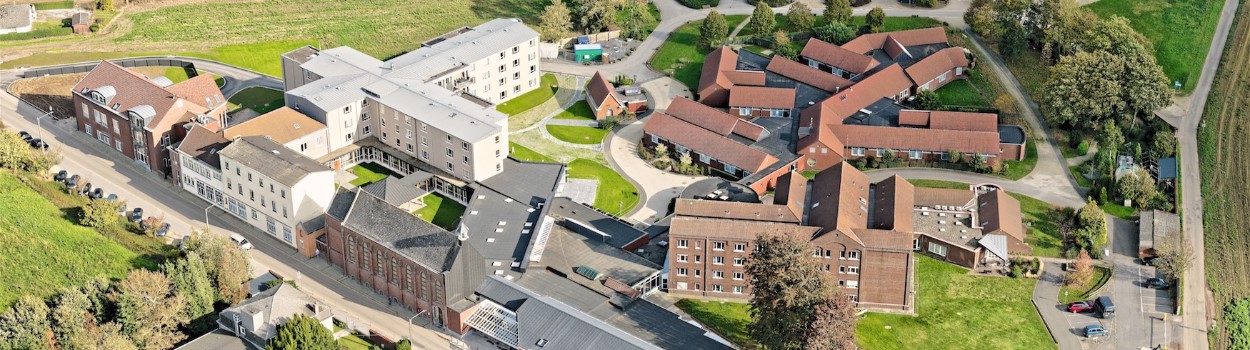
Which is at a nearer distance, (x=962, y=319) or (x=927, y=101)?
(x=962, y=319)

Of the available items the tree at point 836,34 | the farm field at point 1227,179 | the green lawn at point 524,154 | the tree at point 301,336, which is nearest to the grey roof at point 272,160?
the tree at point 301,336

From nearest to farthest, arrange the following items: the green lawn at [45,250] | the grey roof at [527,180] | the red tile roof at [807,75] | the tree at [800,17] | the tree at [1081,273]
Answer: the green lawn at [45,250] < the tree at [1081,273] < the grey roof at [527,180] < the red tile roof at [807,75] < the tree at [800,17]

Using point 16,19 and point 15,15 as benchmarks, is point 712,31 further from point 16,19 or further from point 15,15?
point 15,15

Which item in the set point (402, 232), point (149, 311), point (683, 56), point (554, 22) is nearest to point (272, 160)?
point (402, 232)

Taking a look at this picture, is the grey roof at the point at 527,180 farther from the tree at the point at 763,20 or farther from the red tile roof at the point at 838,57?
the tree at the point at 763,20

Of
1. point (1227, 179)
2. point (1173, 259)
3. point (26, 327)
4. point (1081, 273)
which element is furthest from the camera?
point (1227, 179)
